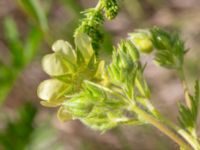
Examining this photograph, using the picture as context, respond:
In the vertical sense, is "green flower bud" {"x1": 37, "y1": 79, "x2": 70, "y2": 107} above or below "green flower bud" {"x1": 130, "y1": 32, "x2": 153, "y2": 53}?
above

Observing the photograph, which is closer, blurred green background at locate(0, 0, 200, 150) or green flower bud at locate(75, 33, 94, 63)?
green flower bud at locate(75, 33, 94, 63)

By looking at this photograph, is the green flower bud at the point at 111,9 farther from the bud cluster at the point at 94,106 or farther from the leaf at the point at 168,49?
the leaf at the point at 168,49

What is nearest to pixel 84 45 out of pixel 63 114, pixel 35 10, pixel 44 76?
pixel 63 114

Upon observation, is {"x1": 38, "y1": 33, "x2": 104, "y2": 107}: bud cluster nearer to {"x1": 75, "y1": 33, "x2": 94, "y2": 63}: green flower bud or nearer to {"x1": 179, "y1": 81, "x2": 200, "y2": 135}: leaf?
{"x1": 75, "y1": 33, "x2": 94, "y2": 63}: green flower bud

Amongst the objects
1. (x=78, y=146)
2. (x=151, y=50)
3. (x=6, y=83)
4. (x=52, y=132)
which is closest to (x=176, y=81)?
(x=78, y=146)

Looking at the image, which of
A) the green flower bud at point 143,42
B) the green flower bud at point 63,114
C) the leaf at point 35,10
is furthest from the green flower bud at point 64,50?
the leaf at point 35,10

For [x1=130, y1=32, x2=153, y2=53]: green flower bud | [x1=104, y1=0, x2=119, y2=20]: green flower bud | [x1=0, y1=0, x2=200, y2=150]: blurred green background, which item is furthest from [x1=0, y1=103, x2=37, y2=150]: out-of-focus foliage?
[x1=104, y1=0, x2=119, y2=20]: green flower bud

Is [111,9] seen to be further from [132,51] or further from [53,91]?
[53,91]

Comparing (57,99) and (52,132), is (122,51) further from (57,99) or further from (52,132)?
(52,132)

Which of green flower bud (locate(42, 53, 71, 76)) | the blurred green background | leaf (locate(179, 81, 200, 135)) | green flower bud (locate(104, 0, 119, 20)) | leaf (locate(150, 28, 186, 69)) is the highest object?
green flower bud (locate(104, 0, 119, 20))
